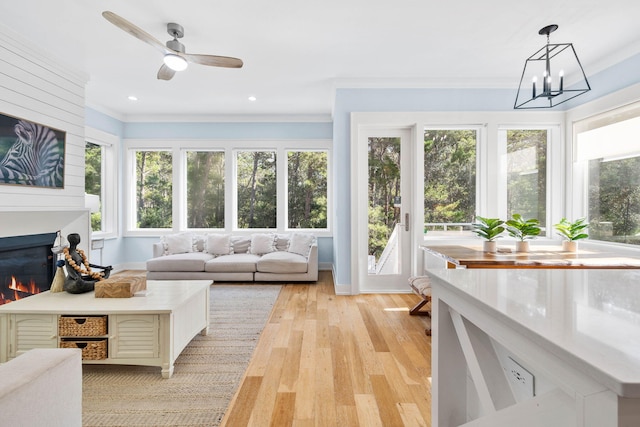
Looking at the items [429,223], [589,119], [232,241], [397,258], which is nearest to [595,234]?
[589,119]

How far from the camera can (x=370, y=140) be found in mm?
4211

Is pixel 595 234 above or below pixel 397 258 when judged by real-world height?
above

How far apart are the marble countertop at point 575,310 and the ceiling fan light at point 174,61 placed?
2.80 m

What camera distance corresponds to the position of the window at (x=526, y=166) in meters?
4.16

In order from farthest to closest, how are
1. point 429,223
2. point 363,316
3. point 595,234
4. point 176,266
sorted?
point 176,266 < point 429,223 < point 595,234 < point 363,316

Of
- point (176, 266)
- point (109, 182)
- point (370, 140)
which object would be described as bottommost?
point (176, 266)

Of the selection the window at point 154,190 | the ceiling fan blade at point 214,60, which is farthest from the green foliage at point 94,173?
the ceiling fan blade at point 214,60

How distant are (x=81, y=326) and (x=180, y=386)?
0.78m

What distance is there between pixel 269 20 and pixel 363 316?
9.71 feet

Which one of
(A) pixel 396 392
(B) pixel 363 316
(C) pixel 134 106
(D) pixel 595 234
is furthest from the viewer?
(C) pixel 134 106

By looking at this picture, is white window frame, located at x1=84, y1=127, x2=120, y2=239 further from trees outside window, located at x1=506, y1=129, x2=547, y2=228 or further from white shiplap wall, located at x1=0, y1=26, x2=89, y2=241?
trees outside window, located at x1=506, y1=129, x2=547, y2=228

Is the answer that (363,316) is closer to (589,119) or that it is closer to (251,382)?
(251,382)

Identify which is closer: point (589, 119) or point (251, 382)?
point (251, 382)

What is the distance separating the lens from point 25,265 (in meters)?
3.38
